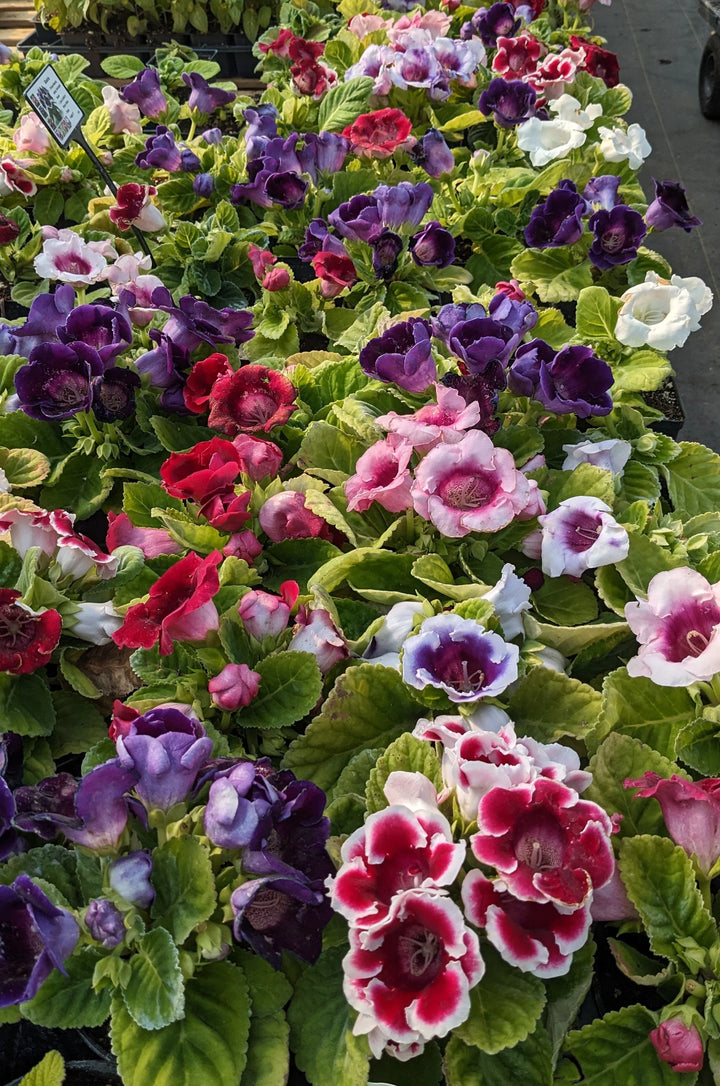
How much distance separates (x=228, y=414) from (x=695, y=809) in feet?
2.77

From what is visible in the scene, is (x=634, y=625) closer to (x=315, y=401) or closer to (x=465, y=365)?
(x=465, y=365)

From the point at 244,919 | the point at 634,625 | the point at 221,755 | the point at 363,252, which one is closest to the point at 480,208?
the point at 363,252

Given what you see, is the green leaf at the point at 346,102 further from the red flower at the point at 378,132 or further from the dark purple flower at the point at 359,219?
the dark purple flower at the point at 359,219

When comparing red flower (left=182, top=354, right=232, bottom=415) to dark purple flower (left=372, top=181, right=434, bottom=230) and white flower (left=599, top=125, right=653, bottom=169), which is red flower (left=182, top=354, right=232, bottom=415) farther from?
white flower (left=599, top=125, right=653, bottom=169)

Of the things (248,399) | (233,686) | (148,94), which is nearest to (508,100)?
(148,94)

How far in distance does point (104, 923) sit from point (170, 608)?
33 centimetres

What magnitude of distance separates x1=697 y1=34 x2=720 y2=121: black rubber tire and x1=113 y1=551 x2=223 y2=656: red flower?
4.55 m

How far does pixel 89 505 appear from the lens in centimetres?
147

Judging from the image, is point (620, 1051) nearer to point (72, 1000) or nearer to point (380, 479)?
point (72, 1000)

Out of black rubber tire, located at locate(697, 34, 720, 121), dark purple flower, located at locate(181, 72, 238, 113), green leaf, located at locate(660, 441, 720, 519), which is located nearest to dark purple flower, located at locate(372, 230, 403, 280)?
green leaf, located at locate(660, 441, 720, 519)

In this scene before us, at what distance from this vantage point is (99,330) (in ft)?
4.65

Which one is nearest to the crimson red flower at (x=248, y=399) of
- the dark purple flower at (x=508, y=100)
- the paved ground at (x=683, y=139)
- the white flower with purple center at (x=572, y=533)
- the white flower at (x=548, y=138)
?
the white flower with purple center at (x=572, y=533)

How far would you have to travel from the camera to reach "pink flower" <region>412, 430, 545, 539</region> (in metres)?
1.11

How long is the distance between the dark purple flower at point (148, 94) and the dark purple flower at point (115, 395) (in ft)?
4.61
